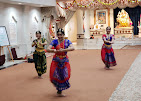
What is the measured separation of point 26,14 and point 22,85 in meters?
7.65

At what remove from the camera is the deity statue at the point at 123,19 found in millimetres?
20438

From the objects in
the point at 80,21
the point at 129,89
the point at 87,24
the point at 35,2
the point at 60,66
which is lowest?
the point at 129,89

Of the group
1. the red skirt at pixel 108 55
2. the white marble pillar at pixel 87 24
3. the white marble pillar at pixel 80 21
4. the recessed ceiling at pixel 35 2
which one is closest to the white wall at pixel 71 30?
the white marble pillar at pixel 87 24

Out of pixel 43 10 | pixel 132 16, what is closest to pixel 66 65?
pixel 43 10

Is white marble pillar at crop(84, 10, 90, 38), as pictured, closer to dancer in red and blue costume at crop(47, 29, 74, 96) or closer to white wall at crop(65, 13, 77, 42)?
white wall at crop(65, 13, 77, 42)

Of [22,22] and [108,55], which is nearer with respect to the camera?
[108,55]

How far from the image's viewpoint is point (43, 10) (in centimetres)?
1484

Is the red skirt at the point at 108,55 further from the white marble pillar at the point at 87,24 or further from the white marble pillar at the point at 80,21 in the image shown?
the white marble pillar at the point at 87,24

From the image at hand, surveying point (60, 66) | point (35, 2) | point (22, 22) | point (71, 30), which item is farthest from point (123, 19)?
point (60, 66)

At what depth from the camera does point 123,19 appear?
20469 millimetres

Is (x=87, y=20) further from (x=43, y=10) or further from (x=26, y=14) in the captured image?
(x=26, y=14)

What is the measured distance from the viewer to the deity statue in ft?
67.1

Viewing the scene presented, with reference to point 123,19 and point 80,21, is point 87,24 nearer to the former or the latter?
point 80,21

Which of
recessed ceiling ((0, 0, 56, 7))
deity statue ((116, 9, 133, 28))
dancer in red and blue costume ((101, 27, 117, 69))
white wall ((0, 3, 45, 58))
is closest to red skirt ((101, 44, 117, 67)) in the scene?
dancer in red and blue costume ((101, 27, 117, 69))
